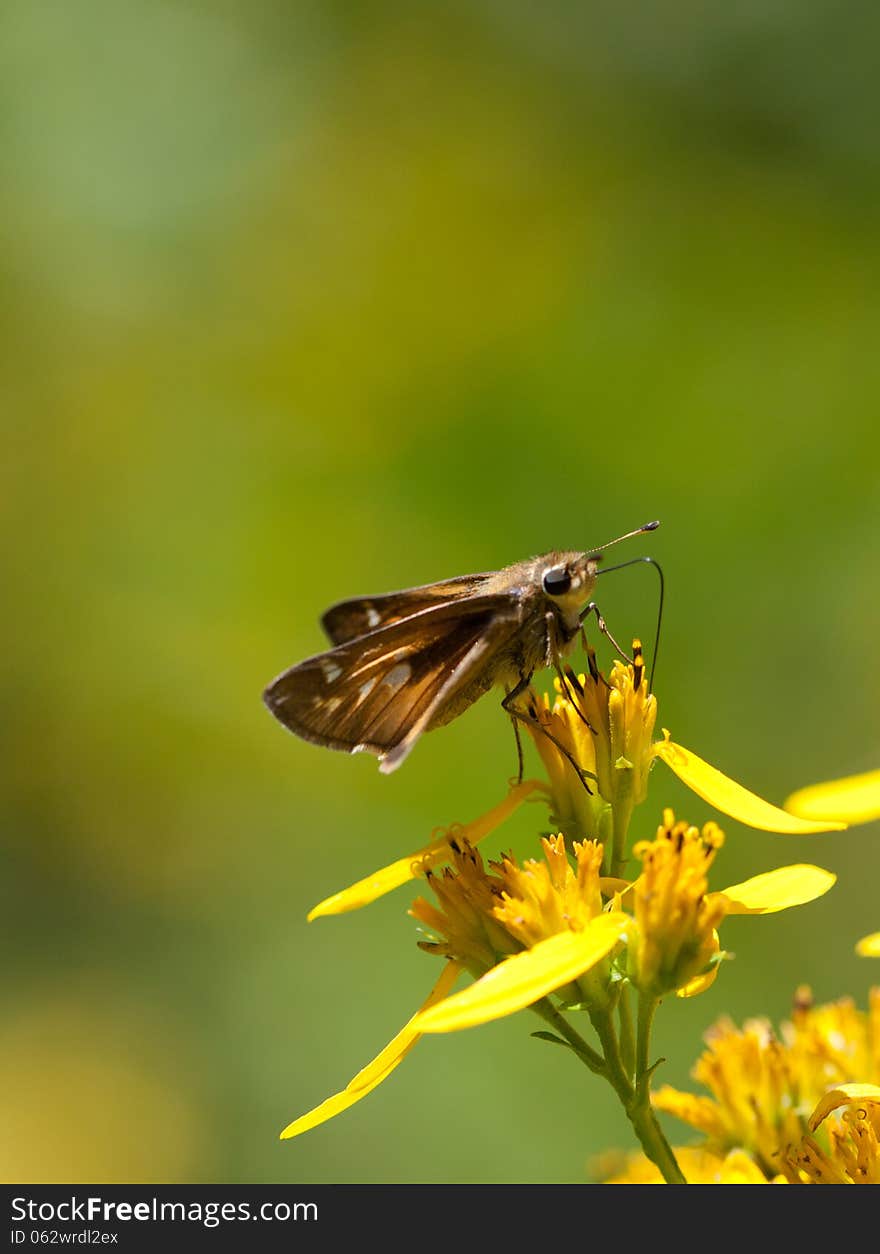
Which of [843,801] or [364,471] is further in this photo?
[364,471]

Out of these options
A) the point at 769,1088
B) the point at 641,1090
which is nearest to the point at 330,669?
the point at 641,1090

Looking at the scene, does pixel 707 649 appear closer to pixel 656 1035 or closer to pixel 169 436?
pixel 656 1035

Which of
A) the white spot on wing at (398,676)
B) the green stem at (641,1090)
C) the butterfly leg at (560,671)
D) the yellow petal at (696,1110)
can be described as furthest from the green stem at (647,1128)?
the white spot on wing at (398,676)

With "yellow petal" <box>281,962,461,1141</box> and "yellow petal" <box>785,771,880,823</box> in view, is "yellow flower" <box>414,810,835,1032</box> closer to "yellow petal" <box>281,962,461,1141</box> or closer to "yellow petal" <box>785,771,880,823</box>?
"yellow petal" <box>281,962,461,1141</box>

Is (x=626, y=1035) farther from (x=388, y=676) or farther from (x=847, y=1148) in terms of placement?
(x=388, y=676)

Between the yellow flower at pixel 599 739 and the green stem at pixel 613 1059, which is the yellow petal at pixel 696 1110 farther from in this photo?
the yellow flower at pixel 599 739

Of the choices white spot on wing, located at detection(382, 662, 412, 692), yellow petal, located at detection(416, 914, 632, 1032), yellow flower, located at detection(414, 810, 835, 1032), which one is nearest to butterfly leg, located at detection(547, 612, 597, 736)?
white spot on wing, located at detection(382, 662, 412, 692)
